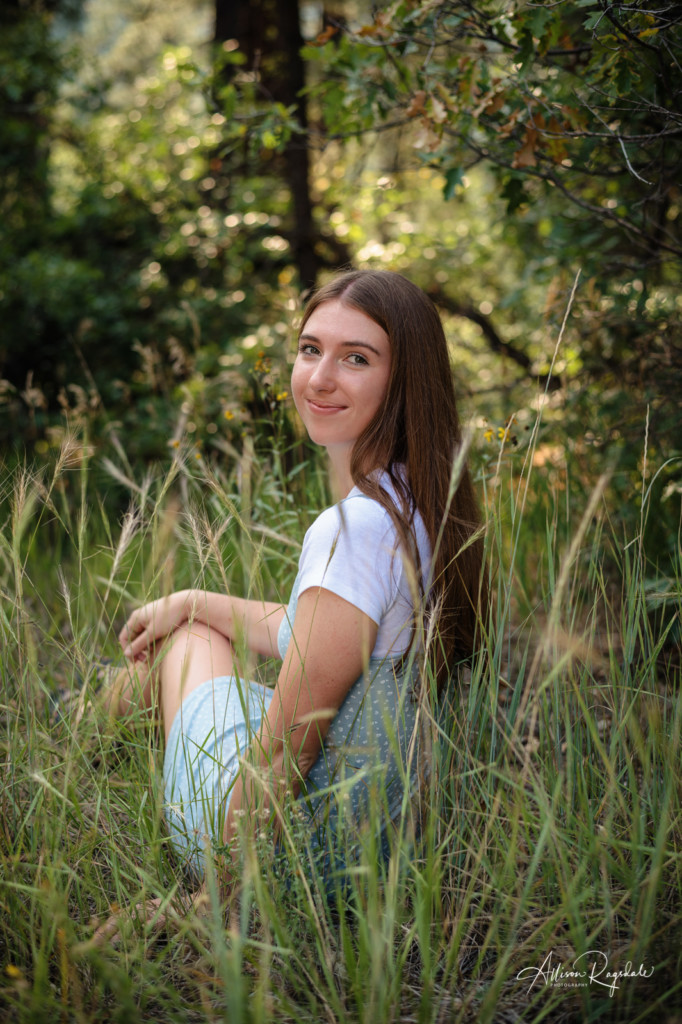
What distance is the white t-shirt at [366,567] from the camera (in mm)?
1398

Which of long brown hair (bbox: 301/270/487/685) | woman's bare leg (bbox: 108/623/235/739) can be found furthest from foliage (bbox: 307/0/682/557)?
woman's bare leg (bbox: 108/623/235/739)

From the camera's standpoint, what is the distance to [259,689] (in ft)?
5.96

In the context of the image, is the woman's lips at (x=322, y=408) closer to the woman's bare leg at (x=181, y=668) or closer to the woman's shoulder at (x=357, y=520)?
the woman's shoulder at (x=357, y=520)

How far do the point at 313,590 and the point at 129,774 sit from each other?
1.75 feet

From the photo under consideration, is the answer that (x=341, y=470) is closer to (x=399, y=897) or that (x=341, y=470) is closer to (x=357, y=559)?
(x=357, y=559)

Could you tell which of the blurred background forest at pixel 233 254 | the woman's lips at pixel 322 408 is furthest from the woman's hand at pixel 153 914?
the blurred background forest at pixel 233 254

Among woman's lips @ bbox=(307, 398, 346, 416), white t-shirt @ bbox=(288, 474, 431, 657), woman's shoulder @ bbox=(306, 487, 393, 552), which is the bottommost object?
white t-shirt @ bbox=(288, 474, 431, 657)

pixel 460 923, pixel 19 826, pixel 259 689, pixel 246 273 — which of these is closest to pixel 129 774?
pixel 19 826

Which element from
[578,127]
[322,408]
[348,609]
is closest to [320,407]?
[322,408]

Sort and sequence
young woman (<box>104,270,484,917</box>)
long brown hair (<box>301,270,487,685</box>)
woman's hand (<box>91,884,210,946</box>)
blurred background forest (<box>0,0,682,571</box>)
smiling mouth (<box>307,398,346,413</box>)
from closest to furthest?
woman's hand (<box>91,884,210,946</box>) < young woman (<box>104,270,484,917</box>) < long brown hair (<box>301,270,487,685</box>) < smiling mouth (<box>307,398,346,413</box>) < blurred background forest (<box>0,0,682,571</box>)

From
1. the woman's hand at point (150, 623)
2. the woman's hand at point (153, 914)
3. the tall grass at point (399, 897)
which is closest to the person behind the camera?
the tall grass at point (399, 897)

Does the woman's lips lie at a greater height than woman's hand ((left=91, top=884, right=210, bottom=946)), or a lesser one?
greater

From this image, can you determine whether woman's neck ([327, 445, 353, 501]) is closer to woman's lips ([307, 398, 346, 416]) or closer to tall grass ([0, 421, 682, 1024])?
woman's lips ([307, 398, 346, 416])

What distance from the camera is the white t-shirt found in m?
1.40
